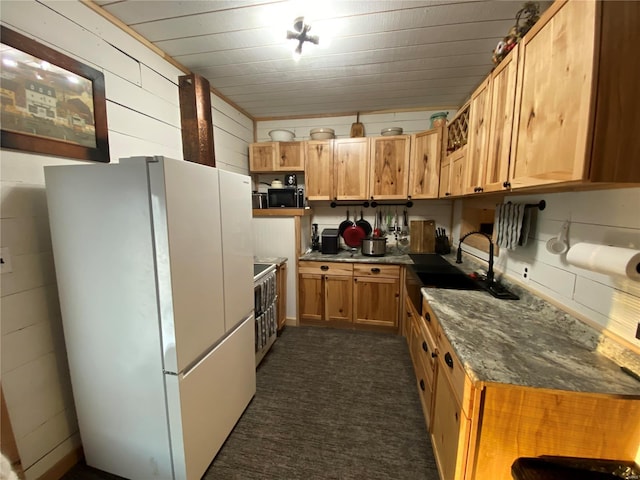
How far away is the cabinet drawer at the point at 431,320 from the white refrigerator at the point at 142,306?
124cm

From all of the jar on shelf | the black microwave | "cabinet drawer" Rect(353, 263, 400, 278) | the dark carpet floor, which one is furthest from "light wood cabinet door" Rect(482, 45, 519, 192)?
the black microwave

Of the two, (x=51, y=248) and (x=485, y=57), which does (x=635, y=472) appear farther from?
(x=51, y=248)

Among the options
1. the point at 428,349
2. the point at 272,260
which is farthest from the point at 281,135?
the point at 428,349

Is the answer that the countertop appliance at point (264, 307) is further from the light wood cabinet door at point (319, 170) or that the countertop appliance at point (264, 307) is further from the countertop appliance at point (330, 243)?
the light wood cabinet door at point (319, 170)

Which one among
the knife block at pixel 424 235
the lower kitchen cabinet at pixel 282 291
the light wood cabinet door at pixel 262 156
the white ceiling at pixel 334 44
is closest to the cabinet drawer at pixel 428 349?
the knife block at pixel 424 235

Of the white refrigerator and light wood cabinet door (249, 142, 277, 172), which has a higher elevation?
light wood cabinet door (249, 142, 277, 172)

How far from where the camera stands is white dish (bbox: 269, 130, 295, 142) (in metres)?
3.12

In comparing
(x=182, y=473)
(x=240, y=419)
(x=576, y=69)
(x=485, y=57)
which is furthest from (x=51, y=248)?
(x=485, y=57)

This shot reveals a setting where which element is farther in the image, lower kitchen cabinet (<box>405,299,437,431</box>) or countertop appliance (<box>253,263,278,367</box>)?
countertop appliance (<box>253,263,278,367</box>)

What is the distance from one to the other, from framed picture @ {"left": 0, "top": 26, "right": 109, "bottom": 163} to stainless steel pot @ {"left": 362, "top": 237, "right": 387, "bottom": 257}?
7.83ft

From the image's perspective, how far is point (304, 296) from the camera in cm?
304

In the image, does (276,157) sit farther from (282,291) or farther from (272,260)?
(282,291)

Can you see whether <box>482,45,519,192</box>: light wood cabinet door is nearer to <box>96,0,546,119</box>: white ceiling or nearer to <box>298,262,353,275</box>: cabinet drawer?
<box>96,0,546,119</box>: white ceiling

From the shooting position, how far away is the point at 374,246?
296 centimetres
